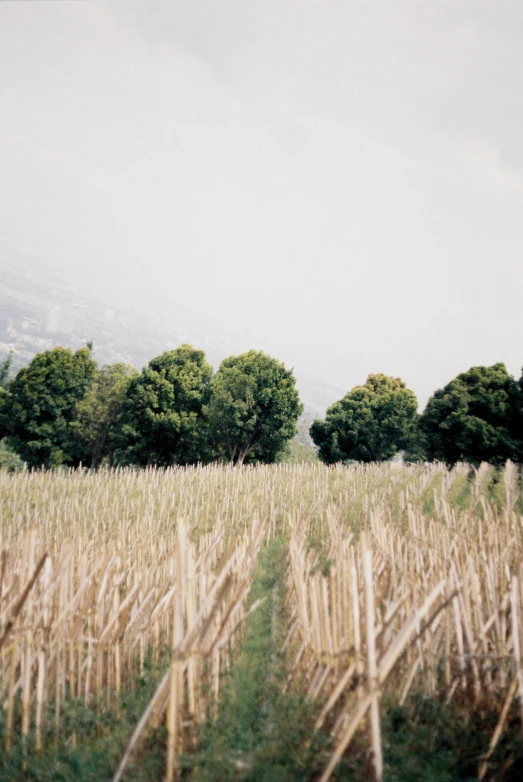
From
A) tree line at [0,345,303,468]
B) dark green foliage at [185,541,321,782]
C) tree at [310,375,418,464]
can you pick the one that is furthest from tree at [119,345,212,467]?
dark green foliage at [185,541,321,782]

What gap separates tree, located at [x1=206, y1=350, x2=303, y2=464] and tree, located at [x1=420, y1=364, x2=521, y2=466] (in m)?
7.02

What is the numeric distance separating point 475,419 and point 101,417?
1787cm

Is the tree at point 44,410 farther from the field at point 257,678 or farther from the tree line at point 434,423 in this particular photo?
the field at point 257,678

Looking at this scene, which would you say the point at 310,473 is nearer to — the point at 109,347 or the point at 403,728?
the point at 403,728

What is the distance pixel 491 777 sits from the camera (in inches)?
94.9

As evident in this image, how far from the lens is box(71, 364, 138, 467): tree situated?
22062 mm

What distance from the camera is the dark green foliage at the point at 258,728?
250cm

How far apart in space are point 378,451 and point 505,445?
801cm

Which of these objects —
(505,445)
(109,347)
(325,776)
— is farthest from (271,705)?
(109,347)

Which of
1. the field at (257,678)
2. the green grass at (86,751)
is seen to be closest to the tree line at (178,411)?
the field at (257,678)

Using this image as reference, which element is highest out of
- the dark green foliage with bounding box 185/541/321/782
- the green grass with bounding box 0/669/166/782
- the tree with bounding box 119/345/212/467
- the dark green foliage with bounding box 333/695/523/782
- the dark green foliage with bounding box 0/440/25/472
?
the tree with bounding box 119/345/212/467

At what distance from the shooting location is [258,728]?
301cm

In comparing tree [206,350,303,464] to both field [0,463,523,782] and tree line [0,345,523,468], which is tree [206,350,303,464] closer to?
tree line [0,345,523,468]

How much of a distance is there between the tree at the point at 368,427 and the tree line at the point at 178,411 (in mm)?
2906
